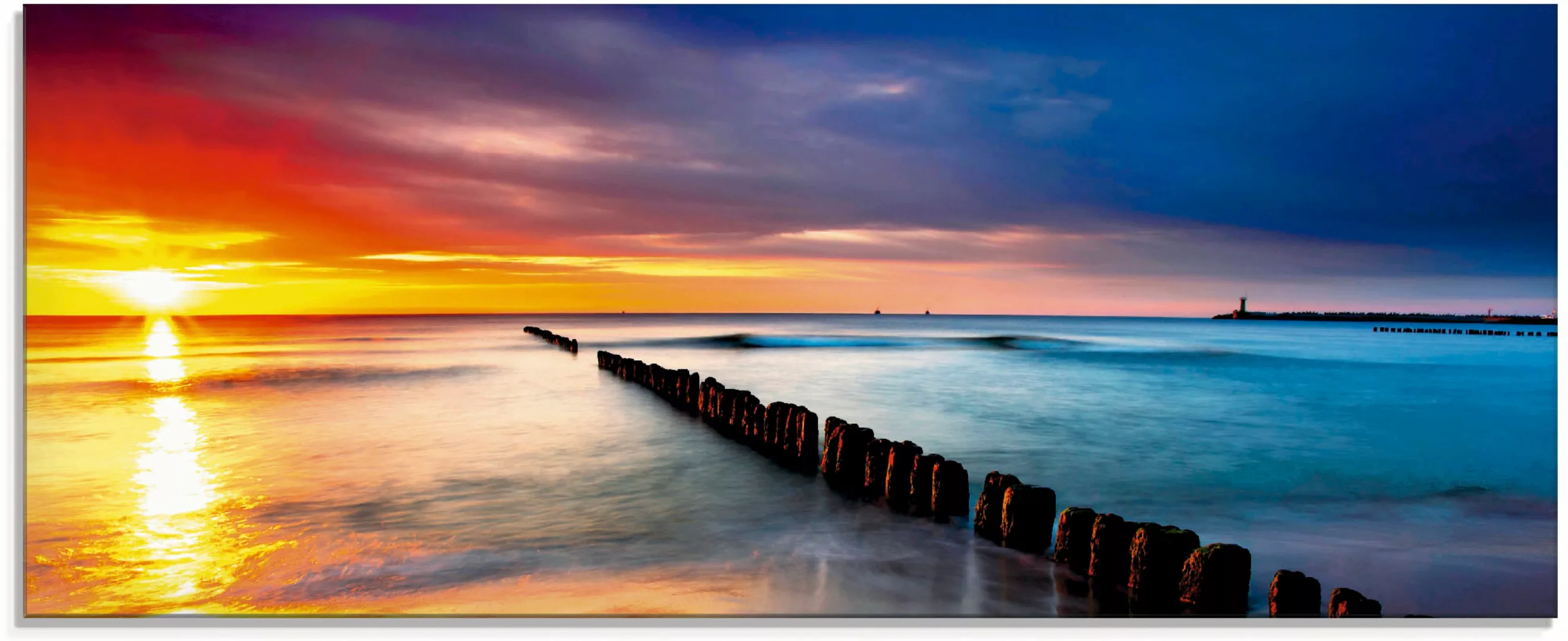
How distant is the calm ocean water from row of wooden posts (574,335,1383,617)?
0.20 meters

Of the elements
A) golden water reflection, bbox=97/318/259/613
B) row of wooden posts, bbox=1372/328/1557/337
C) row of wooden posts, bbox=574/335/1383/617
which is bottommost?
golden water reflection, bbox=97/318/259/613

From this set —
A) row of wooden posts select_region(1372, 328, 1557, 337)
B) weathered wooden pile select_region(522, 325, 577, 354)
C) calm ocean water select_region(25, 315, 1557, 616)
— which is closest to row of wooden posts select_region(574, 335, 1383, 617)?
calm ocean water select_region(25, 315, 1557, 616)

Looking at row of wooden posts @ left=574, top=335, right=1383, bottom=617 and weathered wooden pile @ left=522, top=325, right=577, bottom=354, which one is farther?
weathered wooden pile @ left=522, top=325, right=577, bottom=354

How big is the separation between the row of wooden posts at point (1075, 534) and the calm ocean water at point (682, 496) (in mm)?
198

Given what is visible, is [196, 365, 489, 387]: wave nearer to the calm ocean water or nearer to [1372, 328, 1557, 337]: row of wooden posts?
the calm ocean water

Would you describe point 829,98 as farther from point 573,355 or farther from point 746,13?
point 573,355

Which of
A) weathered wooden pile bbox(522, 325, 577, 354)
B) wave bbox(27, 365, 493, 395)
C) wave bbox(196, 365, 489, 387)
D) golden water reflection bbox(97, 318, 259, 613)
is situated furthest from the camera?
weathered wooden pile bbox(522, 325, 577, 354)

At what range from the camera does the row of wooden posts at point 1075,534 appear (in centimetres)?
380

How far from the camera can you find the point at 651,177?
7.85m

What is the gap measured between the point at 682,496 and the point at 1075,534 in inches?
121

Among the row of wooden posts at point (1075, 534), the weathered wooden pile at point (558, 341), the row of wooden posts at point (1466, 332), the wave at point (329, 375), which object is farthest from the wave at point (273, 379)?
the row of wooden posts at point (1466, 332)

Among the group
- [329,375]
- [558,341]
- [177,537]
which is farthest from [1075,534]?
[558,341]

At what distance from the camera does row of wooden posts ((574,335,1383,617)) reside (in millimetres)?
3803

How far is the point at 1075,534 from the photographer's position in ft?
14.8
